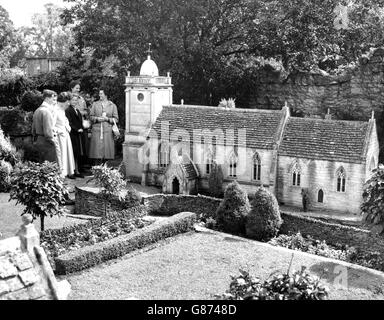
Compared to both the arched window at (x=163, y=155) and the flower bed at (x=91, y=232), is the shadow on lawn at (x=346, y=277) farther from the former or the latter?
the arched window at (x=163, y=155)

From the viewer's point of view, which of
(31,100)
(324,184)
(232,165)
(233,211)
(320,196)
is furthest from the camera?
(31,100)

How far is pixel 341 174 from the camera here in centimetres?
3198

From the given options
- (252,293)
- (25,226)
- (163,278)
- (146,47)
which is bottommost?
(163,278)

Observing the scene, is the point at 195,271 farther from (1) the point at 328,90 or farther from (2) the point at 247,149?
(1) the point at 328,90

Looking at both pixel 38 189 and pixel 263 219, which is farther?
pixel 263 219

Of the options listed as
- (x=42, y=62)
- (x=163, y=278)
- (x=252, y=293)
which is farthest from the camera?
(x=42, y=62)

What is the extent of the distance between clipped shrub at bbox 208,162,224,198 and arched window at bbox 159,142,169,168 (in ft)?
11.3

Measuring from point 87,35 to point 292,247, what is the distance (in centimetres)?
2650

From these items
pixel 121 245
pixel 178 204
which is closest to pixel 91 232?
pixel 121 245

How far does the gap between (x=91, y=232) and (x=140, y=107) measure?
1467 centimetres

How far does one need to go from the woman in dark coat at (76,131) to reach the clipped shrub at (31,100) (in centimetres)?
832

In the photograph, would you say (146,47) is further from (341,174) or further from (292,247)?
(292,247)

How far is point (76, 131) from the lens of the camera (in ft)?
117
